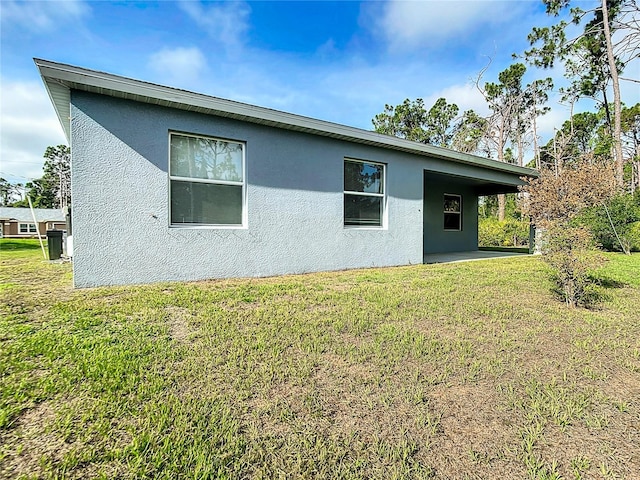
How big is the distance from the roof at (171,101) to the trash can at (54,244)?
3.51 metres

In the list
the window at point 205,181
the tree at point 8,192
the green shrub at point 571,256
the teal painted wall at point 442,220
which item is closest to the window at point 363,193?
the window at point 205,181

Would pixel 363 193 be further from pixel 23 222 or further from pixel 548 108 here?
pixel 23 222

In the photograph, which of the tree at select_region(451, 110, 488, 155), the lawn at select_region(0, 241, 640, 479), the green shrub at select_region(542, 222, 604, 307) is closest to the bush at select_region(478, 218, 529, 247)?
the tree at select_region(451, 110, 488, 155)

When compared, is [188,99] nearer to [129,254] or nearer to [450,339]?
[129,254]

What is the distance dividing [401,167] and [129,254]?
6564 mm

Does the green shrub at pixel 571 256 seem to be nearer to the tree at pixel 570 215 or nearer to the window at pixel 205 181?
the tree at pixel 570 215

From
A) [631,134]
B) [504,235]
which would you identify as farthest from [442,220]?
[631,134]

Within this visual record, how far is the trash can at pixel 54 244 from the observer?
9055 mm

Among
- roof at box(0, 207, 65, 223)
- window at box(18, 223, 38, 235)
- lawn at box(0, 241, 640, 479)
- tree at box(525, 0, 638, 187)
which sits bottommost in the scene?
lawn at box(0, 241, 640, 479)

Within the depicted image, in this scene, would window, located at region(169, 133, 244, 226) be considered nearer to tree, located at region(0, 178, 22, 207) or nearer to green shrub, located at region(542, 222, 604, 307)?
green shrub, located at region(542, 222, 604, 307)

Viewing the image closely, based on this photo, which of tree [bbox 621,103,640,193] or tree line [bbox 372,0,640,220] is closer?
tree line [bbox 372,0,640,220]

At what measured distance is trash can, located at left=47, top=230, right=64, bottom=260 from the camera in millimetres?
9055

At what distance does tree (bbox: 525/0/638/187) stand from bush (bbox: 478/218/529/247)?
16.4 feet

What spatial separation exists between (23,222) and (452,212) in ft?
→ 142
